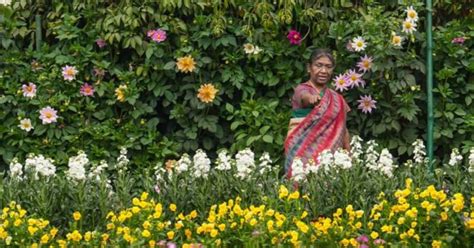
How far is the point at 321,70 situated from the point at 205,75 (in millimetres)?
1156

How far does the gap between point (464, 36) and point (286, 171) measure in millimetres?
1648

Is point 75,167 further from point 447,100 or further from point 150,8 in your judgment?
point 447,100

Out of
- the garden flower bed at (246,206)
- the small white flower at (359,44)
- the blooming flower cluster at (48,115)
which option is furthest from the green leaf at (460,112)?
the blooming flower cluster at (48,115)

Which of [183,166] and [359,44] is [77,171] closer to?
[183,166]

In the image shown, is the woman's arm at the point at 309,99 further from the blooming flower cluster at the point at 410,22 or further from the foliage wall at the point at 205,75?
the blooming flower cluster at the point at 410,22

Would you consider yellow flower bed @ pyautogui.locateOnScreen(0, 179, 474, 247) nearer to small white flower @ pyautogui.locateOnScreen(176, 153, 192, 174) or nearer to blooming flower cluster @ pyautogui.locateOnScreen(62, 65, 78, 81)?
small white flower @ pyautogui.locateOnScreen(176, 153, 192, 174)

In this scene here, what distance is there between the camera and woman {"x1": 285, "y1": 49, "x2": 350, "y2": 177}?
5.76 metres

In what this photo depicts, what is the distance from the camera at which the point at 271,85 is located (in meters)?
6.64

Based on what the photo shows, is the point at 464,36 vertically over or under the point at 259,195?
over

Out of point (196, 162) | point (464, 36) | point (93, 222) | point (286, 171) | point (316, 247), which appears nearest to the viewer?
point (316, 247)

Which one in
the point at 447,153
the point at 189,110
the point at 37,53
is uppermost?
the point at 37,53

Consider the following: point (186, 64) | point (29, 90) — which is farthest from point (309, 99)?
point (29, 90)

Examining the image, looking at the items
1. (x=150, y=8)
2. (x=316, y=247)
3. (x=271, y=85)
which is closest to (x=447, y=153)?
(x=271, y=85)

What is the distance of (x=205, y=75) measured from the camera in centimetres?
677
